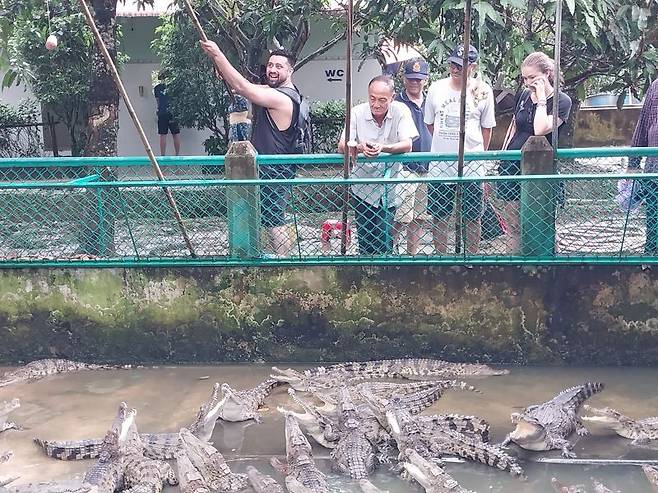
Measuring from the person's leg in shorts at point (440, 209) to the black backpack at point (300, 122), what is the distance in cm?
80

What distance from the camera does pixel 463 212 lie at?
385cm

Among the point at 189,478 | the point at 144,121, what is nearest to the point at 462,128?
the point at 189,478

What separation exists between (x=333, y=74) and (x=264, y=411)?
22.5 ft

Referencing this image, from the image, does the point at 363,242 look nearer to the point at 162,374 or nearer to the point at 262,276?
the point at 262,276

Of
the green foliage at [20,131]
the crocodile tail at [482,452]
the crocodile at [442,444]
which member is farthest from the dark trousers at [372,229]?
the green foliage at [20,131]

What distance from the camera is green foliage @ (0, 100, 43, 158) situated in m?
9.12

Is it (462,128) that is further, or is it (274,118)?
(274,118)

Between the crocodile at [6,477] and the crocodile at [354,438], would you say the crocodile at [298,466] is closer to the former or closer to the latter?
the crocodile at [354,438]

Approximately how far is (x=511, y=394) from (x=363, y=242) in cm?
109

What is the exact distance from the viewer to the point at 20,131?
930 centimetres

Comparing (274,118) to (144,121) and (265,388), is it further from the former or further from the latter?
(144,121)

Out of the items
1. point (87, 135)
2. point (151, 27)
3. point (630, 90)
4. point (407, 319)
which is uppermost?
point (151, 27)

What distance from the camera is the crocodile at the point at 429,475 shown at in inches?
103

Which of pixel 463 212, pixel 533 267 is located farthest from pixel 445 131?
pixel 533 267
